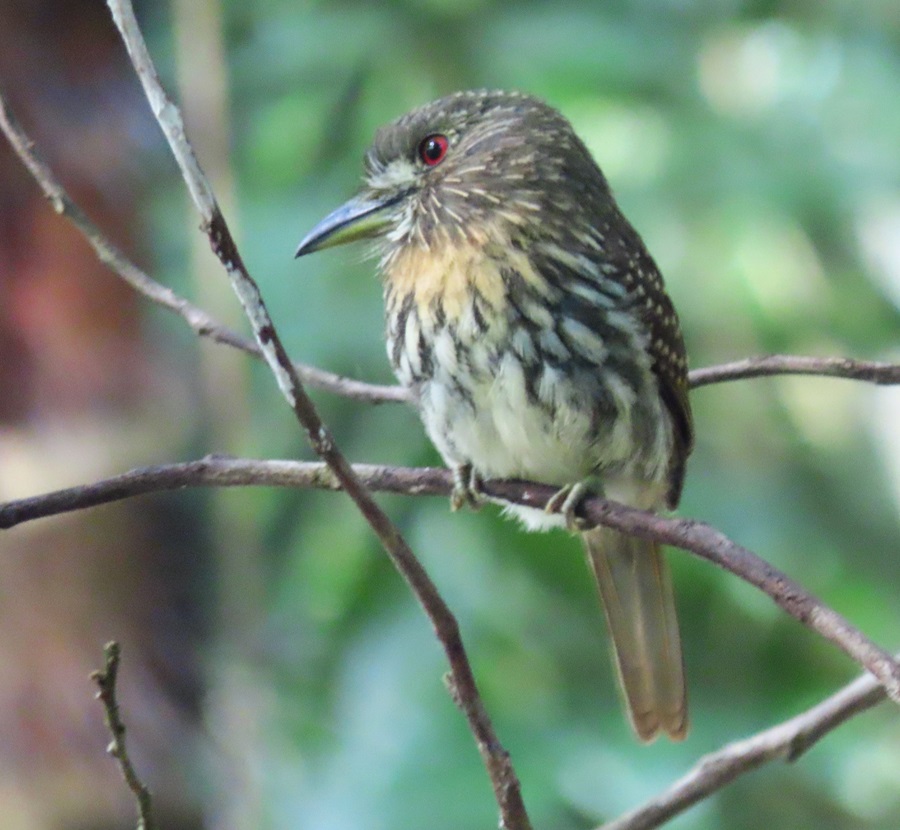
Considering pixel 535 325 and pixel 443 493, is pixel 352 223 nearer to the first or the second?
pixel 535 325

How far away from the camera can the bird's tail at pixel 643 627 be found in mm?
2318

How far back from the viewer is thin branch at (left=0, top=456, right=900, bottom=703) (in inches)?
49.0

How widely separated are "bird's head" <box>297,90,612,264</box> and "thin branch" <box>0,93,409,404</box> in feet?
0.73

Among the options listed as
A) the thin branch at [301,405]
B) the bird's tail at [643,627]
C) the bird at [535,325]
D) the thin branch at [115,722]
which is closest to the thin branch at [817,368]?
the bird at [535,325]

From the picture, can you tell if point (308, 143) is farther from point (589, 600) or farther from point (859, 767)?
point (859, 767)

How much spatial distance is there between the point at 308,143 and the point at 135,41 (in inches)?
83.5

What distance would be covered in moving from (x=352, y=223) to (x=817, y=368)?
2.56ft

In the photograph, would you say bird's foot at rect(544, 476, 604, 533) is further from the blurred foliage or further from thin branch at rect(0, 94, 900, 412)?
the blurred foliage

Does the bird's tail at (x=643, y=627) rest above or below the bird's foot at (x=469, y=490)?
below

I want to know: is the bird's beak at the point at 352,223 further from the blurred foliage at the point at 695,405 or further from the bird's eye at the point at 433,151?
the blurred foliage at the point at 695,405

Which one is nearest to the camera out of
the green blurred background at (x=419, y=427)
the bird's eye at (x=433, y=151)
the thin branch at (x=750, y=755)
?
the thin branch at (x=750, y=755)

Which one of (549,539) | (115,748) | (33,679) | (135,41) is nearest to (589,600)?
(549,539)

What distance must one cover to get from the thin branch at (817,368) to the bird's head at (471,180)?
1.33 ft

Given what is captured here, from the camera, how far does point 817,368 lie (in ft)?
5.57
